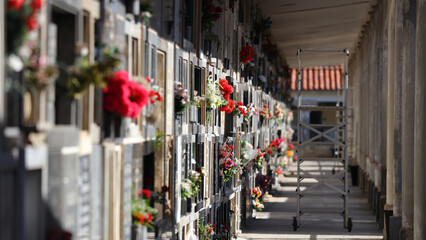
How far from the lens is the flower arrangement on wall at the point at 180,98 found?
13.2 metres

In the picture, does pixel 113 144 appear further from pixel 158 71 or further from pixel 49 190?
pixel 158 71

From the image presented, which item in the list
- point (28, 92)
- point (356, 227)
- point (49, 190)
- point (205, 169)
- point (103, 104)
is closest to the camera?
point (28, 92)

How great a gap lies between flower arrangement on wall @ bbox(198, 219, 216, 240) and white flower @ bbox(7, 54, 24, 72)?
9.88 m

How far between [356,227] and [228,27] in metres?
7.87

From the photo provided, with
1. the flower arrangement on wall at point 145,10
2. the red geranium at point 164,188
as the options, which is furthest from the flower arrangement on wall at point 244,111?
the flower arrangement on wall at point 145,10

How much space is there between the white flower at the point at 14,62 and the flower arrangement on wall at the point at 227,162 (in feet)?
42.0

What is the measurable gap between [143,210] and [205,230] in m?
5.90

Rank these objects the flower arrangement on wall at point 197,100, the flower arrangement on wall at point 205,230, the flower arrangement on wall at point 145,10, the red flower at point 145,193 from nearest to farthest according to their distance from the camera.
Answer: the flower arrangement on wall at point 145,10, the red flower at point 145,193, the flower arrangement on wall at point 197,100, the flower arrangement on wall at point 205,230

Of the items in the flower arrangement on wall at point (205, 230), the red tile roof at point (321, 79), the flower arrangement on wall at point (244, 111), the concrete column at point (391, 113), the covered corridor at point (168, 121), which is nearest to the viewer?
the covered corridor at point (168, 121)

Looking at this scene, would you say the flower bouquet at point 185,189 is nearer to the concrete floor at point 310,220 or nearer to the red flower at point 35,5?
the red flower at point 35,5

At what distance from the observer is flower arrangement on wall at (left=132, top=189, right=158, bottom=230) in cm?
1042

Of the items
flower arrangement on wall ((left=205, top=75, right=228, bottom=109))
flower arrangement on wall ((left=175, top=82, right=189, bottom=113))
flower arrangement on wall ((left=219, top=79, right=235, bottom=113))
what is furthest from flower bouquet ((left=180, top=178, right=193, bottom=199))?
flower arrangement on wall ((left=219, top=79, right=235, bottom=113))

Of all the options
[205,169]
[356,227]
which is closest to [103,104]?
[205,169]

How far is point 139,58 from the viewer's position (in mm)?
10734
